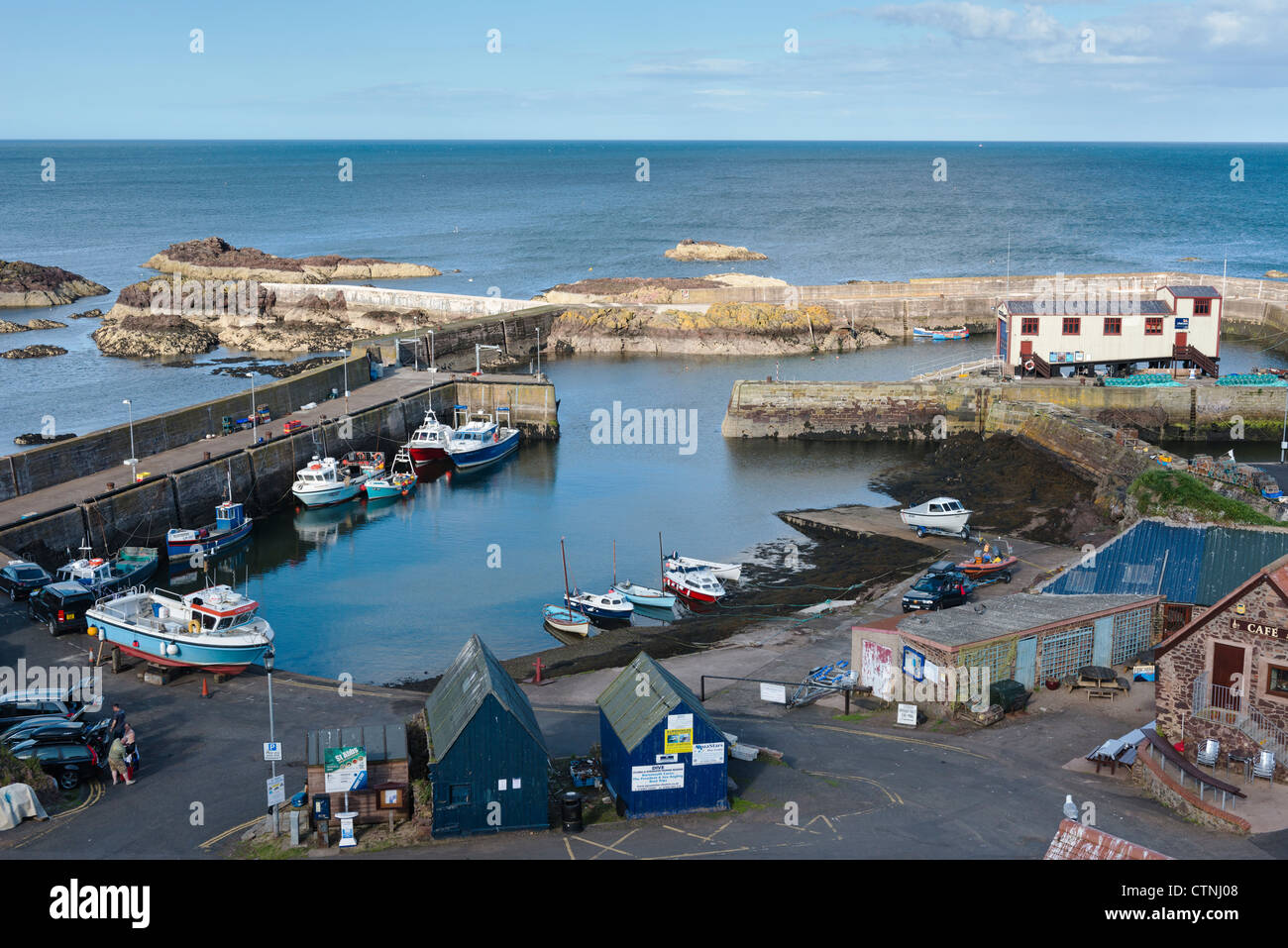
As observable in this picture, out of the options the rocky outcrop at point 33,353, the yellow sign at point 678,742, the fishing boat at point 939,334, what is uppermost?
the fishing boat at point 939,334

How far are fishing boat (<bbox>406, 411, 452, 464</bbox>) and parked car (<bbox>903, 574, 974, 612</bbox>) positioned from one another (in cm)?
3259

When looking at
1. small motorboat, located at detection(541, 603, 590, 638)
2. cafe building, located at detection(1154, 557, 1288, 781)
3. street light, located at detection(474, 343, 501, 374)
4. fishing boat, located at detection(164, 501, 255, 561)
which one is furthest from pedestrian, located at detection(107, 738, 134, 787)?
street light, located at detection(474, 343, 501, 374)

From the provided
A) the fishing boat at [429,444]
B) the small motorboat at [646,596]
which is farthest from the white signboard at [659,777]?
the fishing boat at [429,444]

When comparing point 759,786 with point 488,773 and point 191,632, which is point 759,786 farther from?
point 191,632

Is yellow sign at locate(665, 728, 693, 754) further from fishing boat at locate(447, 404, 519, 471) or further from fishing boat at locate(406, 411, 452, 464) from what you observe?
fishing boat at locate(406, 411, 452, 464)

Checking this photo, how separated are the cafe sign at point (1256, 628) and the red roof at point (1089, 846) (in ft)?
22.0

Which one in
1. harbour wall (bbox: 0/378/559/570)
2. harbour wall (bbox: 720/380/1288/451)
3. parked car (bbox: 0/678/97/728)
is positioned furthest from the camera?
harbour wall (bbox: 720/380/1288/451)

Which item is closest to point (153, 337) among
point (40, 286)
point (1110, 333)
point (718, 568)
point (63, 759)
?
point (40, 286)

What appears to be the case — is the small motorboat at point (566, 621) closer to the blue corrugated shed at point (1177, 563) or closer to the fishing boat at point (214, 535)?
the blue corrugated shed at point (1177, 563)

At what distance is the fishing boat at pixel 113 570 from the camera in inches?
1656

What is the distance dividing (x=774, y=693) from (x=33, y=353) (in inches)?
3191

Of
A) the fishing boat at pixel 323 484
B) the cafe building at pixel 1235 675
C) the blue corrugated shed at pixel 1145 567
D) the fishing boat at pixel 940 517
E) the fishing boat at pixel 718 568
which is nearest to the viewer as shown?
the cafe building at pixel 1235 675

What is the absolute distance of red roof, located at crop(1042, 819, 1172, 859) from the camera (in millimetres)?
18531
